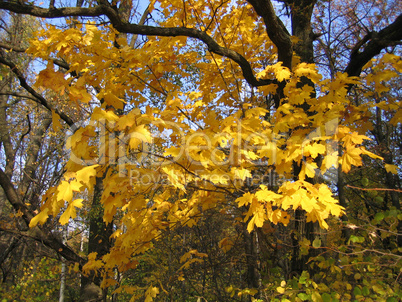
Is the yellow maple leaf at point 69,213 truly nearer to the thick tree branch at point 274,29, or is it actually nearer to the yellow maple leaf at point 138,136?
the yellow maple leaf at point 138,136

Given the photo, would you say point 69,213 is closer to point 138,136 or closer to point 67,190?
point 67,190

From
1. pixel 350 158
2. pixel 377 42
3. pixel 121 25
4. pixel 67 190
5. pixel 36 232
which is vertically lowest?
pixel 36 232

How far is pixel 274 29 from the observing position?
8.79 ft

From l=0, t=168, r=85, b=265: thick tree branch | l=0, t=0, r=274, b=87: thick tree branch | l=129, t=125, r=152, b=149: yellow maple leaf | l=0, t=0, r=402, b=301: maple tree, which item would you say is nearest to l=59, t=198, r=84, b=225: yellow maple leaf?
l=0, t=0, r=402, b=301: maple tree

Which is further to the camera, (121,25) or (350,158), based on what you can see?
(121,25)

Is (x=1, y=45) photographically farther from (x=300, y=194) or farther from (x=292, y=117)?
(x=300, y=194)

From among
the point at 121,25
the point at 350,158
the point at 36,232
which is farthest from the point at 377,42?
the point at 36,232

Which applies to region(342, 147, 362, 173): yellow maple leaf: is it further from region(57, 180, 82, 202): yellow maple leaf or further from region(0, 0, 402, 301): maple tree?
region(57, 180, 82, 202): yellow maple leaf

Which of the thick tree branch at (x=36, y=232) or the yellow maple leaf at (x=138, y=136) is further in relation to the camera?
the thick tree branch at (x=36, y=232)

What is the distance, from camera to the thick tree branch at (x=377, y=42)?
233 cm

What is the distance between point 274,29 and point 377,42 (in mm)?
917

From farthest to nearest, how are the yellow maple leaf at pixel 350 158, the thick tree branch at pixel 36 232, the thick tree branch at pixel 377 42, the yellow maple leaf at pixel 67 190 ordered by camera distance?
the thick tree branch at pixel 36 232 < the thick tree branch at pixel 377 42 < the yellow maple leaf at pixel 350 158 < the yellow maple leaf at pixel 67 190

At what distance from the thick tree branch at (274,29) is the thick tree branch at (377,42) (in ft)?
2.05

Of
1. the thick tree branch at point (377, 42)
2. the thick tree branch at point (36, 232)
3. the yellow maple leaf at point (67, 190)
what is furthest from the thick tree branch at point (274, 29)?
the thick tree branch at point (36, 232)
